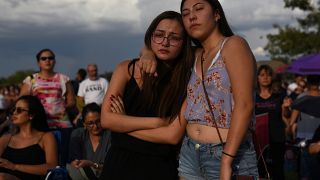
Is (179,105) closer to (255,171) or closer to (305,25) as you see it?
(255,171)

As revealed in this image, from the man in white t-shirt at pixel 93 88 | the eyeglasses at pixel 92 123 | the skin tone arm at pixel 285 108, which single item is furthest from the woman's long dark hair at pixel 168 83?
the man in white t-shirt at pixel 93 88

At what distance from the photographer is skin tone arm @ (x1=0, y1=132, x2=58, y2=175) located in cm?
570

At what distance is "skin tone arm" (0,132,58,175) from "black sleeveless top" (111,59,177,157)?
94.9 inches

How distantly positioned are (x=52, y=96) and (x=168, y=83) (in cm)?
417

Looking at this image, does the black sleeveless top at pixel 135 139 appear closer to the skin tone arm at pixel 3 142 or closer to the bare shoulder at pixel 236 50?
the bare shoulder at pixel 236 50

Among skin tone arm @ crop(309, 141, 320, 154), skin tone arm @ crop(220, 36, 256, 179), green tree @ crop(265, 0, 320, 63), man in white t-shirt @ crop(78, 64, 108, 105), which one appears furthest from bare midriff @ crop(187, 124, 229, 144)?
green tree @ crop(265, 0, 320, 63)

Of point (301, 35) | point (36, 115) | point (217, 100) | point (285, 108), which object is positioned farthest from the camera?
point (301, 35)

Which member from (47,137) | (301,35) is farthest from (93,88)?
(301,35)

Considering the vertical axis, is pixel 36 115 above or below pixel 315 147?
above

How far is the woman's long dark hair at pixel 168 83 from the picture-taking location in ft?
11.2

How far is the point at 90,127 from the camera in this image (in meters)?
6.26

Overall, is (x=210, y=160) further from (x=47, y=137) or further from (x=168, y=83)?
(x=47, y=137)

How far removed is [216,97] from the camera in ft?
10.0

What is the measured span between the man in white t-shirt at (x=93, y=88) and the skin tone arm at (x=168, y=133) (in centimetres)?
769
